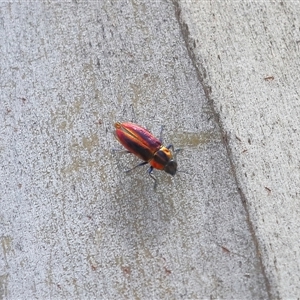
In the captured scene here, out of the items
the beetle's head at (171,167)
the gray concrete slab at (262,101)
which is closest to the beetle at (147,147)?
the beetle's head at (171,167)

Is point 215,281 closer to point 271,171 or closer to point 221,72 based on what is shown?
point 271,171

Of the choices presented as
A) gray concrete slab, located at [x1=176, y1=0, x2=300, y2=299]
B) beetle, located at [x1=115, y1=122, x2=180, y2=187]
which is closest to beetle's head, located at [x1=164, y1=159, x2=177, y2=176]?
beetle, located at [x1=115, y1=122, x2=180, y2=187]

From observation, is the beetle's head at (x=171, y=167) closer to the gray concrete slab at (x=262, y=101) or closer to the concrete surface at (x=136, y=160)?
the concrete surface at (x=136, y=160)

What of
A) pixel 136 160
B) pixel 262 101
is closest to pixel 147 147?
pixel 136 160

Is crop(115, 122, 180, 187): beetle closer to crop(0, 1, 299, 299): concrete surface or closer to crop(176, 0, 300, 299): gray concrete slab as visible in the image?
crop(0, 1, 299, 299): concrete surface

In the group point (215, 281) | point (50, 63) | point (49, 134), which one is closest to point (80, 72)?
point (50, 63)

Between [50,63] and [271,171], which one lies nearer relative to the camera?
[271,171]
